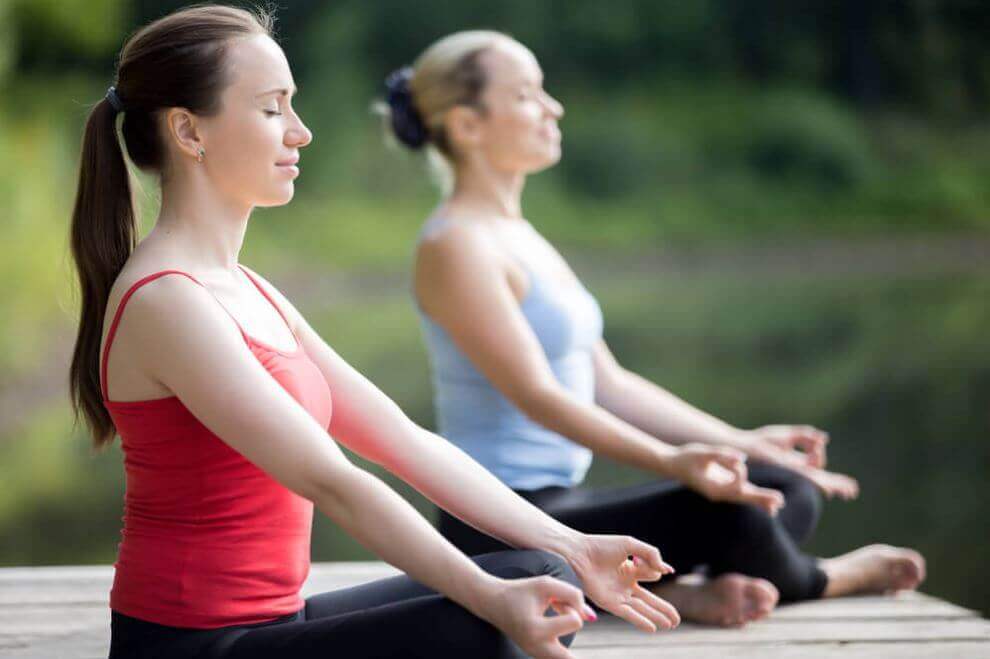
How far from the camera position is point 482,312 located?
2.34 m

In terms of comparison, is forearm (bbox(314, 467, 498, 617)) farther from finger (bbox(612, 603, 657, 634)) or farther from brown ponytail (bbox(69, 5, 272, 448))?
brown ponytail (bbox(69, 5, 272, 448))

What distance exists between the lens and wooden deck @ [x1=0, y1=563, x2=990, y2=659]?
2129 mm

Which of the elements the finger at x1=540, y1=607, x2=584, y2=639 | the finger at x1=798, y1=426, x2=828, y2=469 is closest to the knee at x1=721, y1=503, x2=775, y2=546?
the finger at x1=798, y1=426, x2=828, y2=469

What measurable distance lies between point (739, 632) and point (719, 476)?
245mm

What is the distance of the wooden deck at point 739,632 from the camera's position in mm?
2129

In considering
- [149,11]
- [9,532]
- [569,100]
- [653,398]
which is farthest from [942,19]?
[653,398]

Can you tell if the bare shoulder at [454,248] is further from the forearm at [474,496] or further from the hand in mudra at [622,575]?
the hand in mudra at [622,575]

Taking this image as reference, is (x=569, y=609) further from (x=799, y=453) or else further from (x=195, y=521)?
(x=799, y=453)

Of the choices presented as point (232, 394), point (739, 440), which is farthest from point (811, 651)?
point (232, 394)

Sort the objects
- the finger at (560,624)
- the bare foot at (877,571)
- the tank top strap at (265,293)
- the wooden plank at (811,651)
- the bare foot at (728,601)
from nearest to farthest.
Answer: the finger at (560,624), the tank top strap at (265,293), the wooden plank at (811,651), the bare foot at (728,601), the bare foot at (877,571)

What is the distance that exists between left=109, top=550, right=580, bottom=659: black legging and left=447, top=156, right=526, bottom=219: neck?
1.05 meters

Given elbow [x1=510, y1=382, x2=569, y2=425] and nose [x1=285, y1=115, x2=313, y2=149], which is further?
elbow [x1=510, y1=382, x2=569, y2=425]

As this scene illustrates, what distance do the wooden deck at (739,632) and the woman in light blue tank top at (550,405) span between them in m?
0.06

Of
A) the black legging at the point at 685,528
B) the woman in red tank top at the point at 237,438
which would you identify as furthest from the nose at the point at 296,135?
the black legging at the point at 685,528
